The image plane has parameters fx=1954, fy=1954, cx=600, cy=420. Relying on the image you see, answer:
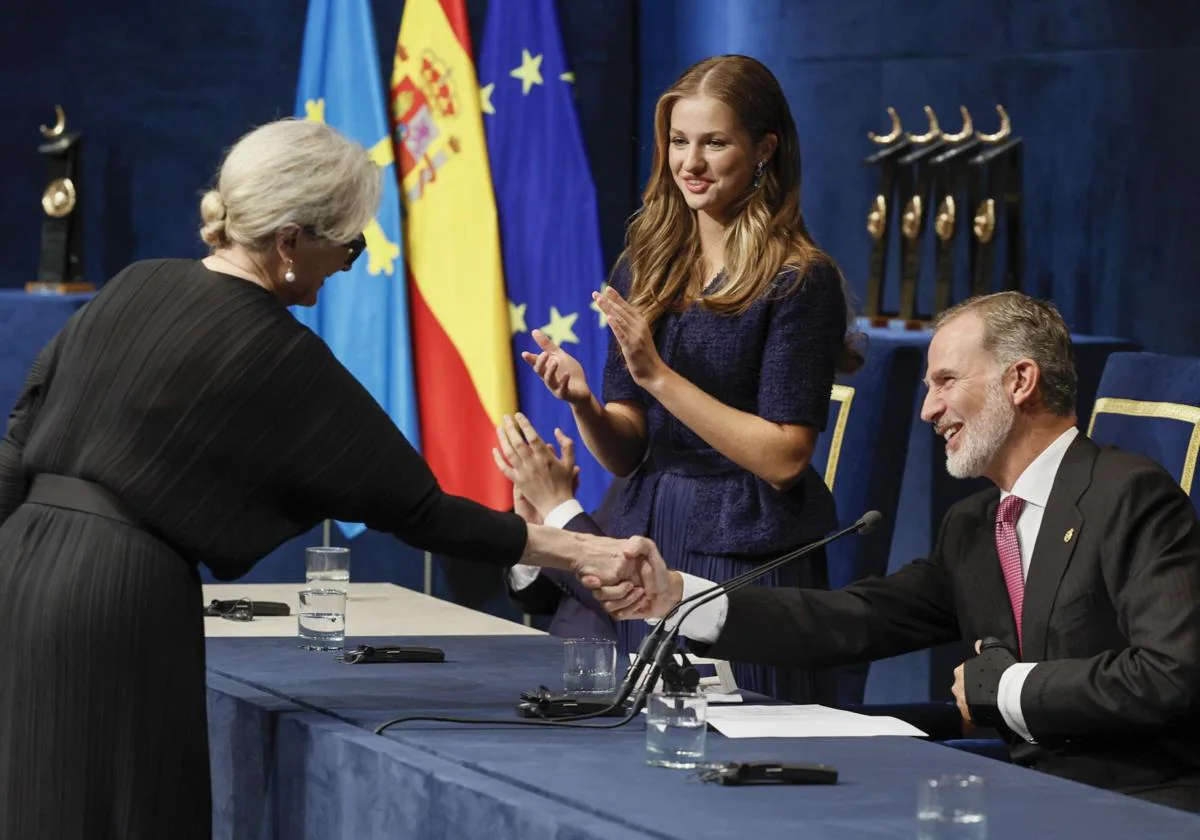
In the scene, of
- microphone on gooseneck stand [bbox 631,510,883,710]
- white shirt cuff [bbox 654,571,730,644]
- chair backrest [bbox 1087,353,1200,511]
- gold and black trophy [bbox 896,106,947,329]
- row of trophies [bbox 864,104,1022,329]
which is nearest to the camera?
microphone on gooseneck stand [bbox 631,510,883,710]

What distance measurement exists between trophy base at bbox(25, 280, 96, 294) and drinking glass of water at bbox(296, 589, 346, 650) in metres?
2.87

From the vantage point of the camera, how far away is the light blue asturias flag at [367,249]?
232 inches

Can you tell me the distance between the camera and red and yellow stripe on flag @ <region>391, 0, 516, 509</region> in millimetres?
5898

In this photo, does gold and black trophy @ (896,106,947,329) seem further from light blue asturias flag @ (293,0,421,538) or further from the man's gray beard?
the man's gray beard

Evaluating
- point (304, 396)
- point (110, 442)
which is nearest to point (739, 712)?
point (304, 396)

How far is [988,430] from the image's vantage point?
281 cm

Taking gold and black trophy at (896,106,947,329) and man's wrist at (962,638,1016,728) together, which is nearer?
man's wrist at (962,638,1016,728)

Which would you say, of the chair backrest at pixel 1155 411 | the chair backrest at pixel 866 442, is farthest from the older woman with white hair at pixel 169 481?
the chair backrest at pixel 866 442

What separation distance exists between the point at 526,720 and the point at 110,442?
A: 2.04 feet

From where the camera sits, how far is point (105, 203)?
6.13m

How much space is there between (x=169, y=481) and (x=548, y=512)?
98cm

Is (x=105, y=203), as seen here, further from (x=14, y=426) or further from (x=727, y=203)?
(x=14, y=426)

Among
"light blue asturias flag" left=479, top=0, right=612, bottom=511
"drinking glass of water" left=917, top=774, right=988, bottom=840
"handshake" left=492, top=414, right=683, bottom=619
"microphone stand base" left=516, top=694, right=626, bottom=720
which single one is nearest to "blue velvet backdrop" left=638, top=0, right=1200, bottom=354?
"light blue asturias flag" left=479, top=0, right=612, bottom=511

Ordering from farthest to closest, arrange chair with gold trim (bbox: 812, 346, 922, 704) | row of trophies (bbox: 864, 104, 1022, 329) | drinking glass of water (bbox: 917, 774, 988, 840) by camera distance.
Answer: row of trophies (bbox: 864, 104, 1022, 329) < chair with gold trim (bbox: 812, 346, 922, 704) < drinking glass of water (bbox: 917, 774, 988, 840)
